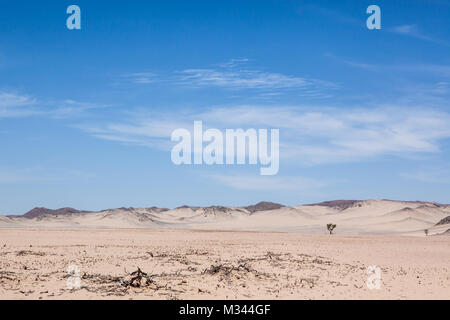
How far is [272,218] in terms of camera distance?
136 m

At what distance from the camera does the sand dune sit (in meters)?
110

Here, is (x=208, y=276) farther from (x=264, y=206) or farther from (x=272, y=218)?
(x=264, y=206)

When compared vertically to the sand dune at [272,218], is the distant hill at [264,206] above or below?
above

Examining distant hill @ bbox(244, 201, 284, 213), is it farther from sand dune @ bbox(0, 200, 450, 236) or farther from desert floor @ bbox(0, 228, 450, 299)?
desert floor @ bbox(0, 228, 450, 299)

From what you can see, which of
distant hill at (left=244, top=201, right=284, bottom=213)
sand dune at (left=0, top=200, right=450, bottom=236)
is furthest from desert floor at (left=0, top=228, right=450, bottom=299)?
distant hill at (left=244, top=201, right=284, bottom=213)

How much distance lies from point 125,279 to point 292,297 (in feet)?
21.2

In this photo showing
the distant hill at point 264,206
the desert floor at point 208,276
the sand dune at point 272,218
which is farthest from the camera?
the distant hill at point 264,206

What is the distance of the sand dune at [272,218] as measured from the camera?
359ft

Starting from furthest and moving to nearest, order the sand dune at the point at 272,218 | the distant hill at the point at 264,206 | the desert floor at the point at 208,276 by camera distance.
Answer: the distant hill at the point at 264,206 < the sand dune at the point at 272,218 < the desert floor at the point at 208,276

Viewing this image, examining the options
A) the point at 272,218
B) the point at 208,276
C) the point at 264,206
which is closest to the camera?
the point at 208,276

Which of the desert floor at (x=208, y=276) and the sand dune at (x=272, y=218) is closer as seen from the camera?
the desert floor at (x=208, y=276)

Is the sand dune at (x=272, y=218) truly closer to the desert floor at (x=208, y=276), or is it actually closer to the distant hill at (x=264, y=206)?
the distant hill at (x=264, y=206)

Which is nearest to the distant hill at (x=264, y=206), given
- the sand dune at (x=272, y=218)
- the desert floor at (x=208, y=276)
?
the sand dune at (x=272, y=218)

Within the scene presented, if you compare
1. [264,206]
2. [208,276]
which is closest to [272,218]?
[264,206]
